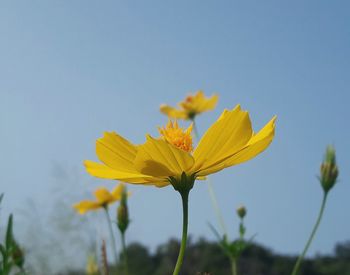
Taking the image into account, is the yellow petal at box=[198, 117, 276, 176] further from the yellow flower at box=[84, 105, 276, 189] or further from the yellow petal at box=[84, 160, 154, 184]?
the yellow petal at box=[84, 160, 154, 184]

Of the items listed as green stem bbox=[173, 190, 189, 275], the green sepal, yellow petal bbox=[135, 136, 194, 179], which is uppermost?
yellow petal bbox=[135, 136, 194, 179]

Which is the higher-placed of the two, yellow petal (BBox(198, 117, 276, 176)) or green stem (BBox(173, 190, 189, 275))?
yellow petal (BBox(198, 117, 276, 176))

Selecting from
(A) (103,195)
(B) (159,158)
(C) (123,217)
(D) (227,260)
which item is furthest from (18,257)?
(D) (227,260)

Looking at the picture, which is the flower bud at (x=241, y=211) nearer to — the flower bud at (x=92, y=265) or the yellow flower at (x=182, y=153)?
the flower bud at (x=92, y=265)

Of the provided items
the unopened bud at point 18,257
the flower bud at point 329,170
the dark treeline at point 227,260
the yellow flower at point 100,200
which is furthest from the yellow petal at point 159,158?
the dark treeline at point 227,260

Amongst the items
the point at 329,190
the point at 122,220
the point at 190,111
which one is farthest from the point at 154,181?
the point at 190,111

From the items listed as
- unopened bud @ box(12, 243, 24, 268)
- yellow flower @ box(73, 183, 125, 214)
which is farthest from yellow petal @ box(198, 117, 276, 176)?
yellow flower @ box(73, 183, 125, 214)

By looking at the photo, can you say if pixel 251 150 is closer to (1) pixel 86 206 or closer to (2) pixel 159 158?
(2) pixel 159 158
